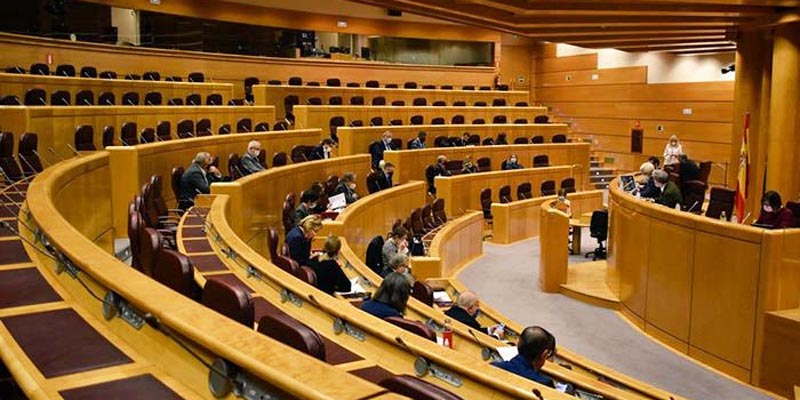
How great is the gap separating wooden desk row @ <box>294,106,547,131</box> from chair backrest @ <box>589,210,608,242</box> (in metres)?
3.86

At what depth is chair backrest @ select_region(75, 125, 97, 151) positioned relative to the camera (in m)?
6.05

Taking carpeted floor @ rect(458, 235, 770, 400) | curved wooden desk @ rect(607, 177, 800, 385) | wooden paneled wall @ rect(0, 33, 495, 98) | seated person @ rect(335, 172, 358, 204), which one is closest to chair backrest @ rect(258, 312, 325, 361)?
carpeted floor @ rect(458, 235, 770, 400)

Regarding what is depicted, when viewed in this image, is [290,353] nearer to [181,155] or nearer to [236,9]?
[181,155]

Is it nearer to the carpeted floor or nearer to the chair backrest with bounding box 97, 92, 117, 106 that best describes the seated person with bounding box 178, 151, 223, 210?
the carpeted floor

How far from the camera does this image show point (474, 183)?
10273 mm

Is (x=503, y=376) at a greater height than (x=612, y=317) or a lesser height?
greater

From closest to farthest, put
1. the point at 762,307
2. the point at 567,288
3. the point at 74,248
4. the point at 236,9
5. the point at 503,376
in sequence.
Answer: the point at 503,376 < the point at 74,248 < the point at 762,307 < the point at 567,288 < the point at 236,9

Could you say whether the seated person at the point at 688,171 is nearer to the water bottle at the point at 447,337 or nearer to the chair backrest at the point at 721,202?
the chair backrest at the point at 721,202

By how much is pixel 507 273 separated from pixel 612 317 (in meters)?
1.87

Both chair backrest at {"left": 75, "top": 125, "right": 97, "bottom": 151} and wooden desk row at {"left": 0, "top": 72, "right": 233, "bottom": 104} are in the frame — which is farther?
wooden desk row at {"left": 0, "top": 72, "right": 233, "bottom": 104}

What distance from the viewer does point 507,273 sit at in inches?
337

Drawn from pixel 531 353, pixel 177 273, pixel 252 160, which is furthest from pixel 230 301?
pixel 252 160

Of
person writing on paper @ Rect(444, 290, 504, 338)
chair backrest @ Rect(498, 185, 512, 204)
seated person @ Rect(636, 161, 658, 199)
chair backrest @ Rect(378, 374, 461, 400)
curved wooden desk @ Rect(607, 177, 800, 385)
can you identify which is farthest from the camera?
chair backrest @ Rect(498, 185, 512, 204)

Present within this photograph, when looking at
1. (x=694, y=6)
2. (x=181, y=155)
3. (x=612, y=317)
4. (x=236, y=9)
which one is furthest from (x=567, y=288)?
(x=236, y=9)
